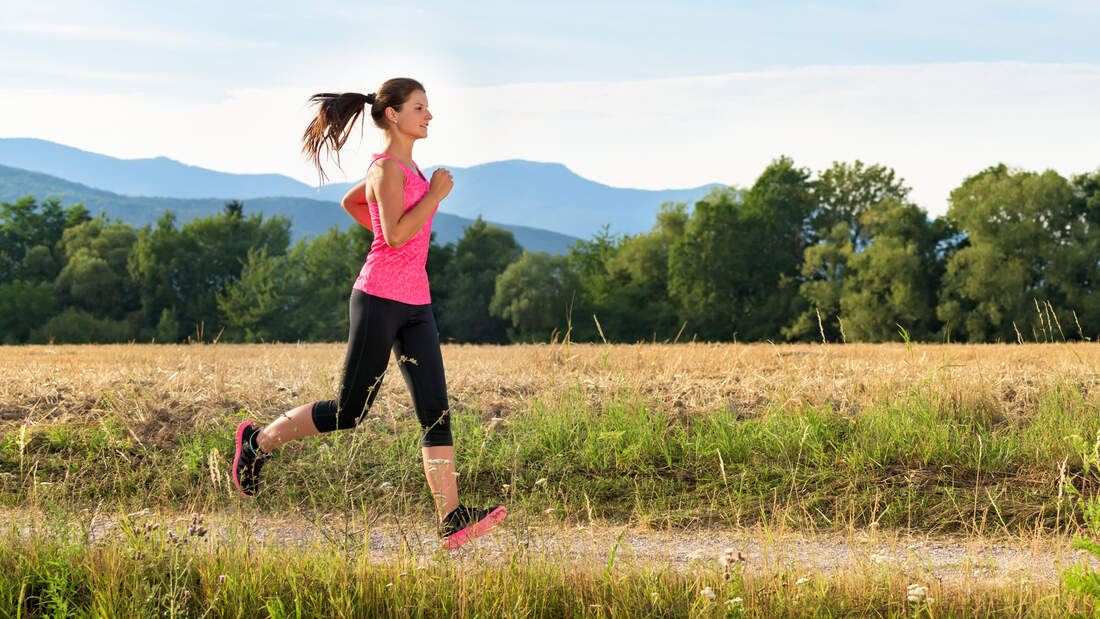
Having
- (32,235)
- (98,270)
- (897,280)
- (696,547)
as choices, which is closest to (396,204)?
(696,547)

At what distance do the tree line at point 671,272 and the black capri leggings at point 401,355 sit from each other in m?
38.9

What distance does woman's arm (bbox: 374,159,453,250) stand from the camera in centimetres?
439

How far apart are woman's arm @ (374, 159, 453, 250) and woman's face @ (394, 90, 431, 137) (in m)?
0.24

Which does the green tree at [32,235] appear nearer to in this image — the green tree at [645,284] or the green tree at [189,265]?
the green tree at [189,265]

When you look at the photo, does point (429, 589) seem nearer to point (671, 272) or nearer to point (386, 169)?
point (386, 169)

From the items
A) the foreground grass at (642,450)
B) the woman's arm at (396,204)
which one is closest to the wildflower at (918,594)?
the foreground grass at (642,450)

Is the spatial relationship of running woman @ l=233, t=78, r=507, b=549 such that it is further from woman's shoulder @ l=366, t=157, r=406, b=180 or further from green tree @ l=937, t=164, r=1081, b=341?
green tree @ l=937, t=164, r=1081, b=341

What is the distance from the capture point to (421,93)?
4719 mm

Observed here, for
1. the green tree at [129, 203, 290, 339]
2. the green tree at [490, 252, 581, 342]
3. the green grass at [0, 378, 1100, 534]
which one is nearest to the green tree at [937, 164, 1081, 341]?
the green tree at [490, 252, 581, 342]

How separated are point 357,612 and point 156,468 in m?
3.41

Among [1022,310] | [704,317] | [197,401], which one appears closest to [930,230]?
[1022,310]

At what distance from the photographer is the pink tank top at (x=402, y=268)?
14.8 feet

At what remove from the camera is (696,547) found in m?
4.81

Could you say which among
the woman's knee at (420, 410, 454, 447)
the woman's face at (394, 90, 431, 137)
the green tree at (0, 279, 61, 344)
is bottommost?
the green tree at (0, 279, 61, 344)
